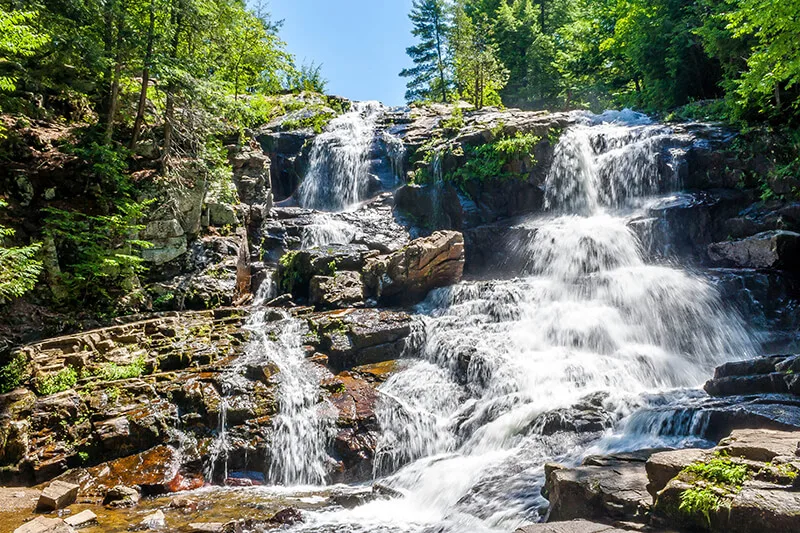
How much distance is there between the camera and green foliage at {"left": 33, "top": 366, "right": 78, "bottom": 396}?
9.27 meters

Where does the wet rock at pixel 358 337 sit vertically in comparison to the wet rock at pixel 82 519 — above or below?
above

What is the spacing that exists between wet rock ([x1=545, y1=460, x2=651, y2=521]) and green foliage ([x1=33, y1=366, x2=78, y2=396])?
Answer: 9.88 m

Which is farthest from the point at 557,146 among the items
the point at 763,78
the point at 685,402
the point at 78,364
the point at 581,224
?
the point at 78,364

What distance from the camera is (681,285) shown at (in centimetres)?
1274

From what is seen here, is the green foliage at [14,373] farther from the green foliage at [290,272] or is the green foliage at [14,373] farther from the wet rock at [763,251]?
the wet rock at [763,251]

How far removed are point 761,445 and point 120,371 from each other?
11.5 m

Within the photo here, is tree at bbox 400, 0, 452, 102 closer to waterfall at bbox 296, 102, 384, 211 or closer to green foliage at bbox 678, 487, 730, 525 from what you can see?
waterfall at bbox 296, 102, 384, 211

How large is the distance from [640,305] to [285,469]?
1037 cm

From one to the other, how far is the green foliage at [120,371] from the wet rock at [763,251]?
16.7 metres

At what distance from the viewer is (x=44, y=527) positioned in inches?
219

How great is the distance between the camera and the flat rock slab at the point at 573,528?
13.4 ft

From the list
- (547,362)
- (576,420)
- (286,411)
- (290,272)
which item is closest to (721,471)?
(576,420)

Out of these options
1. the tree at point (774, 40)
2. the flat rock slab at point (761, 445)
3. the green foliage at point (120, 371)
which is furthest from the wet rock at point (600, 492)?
the tree at point (774, 40)

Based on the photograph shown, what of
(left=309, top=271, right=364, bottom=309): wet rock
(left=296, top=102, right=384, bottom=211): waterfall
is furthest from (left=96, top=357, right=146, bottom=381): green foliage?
(left=296, top=102, right=384, bottom=211): waterfall
